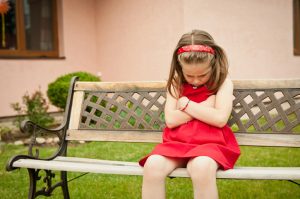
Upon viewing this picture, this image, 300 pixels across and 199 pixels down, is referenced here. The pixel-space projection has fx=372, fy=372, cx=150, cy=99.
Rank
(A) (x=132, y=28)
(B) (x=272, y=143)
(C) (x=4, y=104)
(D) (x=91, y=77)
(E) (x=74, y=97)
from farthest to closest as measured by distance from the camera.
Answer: (A) (x=132, y=28) < (C) (x=4, y=104) < (D) (x=91, y=77) < (E) (x=74, y=97) < (B) (x=272, y=143)

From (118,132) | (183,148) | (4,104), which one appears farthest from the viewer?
(4,104)

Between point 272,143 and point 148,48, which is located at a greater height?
point 148,48

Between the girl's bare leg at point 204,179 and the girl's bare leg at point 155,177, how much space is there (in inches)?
6.6

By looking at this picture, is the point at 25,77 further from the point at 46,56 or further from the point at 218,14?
the point at 218,14

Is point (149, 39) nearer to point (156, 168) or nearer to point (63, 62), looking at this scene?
point (63, 62)

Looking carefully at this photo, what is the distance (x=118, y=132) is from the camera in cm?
295

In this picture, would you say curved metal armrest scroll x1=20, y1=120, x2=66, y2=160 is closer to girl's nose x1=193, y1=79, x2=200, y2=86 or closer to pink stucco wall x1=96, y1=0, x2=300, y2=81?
girl's nose x1=193, y1=79, x2=200, y2=86

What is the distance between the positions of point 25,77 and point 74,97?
5080 mm

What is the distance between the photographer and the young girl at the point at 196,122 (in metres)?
2.07

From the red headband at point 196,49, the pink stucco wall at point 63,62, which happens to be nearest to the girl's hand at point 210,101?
the red headband at point 196,49

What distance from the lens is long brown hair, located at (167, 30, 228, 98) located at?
87.8 inches

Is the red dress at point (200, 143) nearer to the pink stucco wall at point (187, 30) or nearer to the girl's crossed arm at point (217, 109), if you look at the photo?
the girl's crossed arm at point (217, 109)

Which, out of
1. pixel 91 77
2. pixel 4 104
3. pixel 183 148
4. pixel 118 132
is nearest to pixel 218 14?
pixel 91 77

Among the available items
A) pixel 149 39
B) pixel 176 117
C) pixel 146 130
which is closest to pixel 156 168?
pixel 176 117
